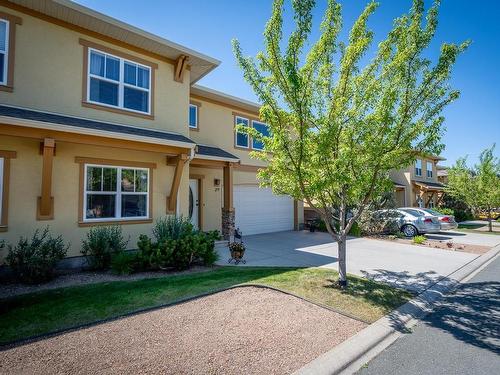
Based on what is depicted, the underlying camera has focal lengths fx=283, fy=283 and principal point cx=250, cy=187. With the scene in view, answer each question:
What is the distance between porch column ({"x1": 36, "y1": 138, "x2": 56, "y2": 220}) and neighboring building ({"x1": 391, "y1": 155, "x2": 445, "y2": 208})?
23964mm

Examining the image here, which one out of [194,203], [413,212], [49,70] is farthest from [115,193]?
[413,212]

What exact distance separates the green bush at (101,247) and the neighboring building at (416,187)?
73.9 feet

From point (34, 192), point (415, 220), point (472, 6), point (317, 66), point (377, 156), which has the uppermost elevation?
point (472, 6)

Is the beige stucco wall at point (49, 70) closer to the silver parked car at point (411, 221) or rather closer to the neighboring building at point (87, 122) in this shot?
the neighboring building at point (87, 122)

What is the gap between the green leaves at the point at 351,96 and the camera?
5.70 m

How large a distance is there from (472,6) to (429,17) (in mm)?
5175

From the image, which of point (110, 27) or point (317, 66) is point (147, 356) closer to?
point (317, 66)

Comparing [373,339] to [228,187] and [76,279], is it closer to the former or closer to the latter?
[76,279]

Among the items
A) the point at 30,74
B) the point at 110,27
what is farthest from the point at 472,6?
the point at 30,74

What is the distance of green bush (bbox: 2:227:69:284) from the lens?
22.2 feet

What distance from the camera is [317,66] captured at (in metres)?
6.00

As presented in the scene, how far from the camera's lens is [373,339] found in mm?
4320

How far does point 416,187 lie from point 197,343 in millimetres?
28468

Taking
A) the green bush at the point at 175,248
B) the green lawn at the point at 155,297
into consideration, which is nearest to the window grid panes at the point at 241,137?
the green bush at the point at 175,248
